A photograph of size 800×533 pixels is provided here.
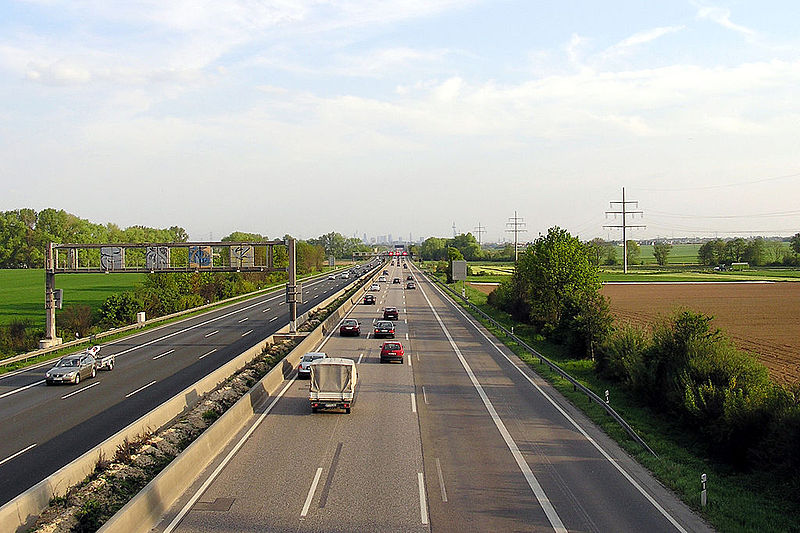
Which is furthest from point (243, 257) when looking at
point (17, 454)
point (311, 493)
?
point (311, 493)

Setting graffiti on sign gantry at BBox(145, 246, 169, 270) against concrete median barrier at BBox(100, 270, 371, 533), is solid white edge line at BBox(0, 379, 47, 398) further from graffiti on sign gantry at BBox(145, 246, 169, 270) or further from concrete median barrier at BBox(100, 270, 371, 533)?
graffiti on sign gantry at BBox(145, 246, 169, 270)

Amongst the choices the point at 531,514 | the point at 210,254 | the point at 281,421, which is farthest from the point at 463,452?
the point at 210,254

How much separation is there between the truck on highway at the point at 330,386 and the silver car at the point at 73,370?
1483 cm

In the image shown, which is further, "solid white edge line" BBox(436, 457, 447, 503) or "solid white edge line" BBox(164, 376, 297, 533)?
"solid white edge line" BBox(436, 457, 447, 503)

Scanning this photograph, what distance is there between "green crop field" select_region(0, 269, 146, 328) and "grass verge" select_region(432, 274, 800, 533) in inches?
2321

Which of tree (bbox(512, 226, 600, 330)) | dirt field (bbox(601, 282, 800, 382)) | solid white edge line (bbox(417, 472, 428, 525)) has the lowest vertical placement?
dirt field (bbox(601, 282, 800, 382))

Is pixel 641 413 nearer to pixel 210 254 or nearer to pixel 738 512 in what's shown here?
A: pixel 738 512

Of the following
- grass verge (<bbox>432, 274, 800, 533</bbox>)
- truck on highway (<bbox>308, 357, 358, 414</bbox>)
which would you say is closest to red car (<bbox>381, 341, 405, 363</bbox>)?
grass verge (<bbox>432, 274, 800, 533</bbox>)

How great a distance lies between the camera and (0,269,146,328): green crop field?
75438 millimetres

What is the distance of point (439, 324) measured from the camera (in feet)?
185

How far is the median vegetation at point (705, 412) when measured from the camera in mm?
15172

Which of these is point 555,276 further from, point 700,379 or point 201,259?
point 700,379

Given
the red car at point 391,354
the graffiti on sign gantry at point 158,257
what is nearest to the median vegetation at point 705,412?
the red car at point 391,354

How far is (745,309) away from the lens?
6812 centimetres
